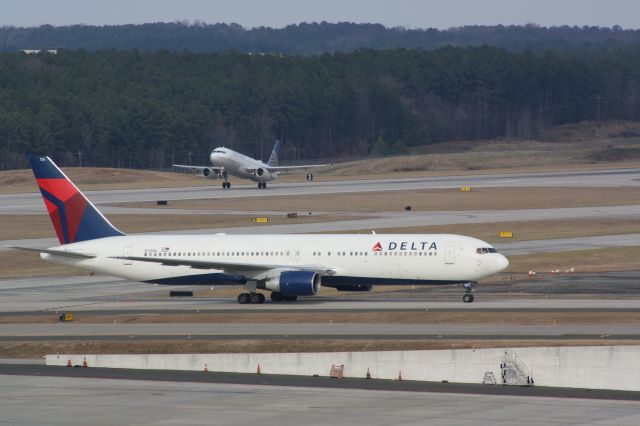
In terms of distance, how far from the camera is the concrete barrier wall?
1663 inches

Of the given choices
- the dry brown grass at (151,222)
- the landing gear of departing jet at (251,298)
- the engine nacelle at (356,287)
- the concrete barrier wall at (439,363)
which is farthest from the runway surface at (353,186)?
the concrete barrier wall at (439,363)

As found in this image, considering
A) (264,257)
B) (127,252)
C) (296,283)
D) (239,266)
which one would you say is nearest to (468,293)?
(296,283)

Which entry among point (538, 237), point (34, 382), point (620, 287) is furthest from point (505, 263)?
point (538, 237)

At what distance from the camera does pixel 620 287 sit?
220 ft

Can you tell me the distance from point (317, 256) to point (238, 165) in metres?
98.3

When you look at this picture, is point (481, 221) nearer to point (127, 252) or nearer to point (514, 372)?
point (127, 252)

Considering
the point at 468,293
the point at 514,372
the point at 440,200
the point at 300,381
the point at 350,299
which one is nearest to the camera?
the point at 514,372

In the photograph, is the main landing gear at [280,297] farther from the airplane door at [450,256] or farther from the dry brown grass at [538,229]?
the dry brown grass at [538,229]

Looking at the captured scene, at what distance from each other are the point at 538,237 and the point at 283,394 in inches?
2450

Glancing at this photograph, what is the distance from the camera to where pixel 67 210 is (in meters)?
68.1

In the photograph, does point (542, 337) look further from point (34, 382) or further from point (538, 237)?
point (538, 237)

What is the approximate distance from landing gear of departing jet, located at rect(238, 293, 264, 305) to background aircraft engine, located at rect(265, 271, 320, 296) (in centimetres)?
144

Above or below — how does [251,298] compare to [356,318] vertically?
above

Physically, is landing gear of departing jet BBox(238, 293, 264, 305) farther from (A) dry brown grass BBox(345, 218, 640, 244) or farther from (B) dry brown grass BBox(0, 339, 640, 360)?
(A) dry brown grass BBox(345, 218, 640, 244)
